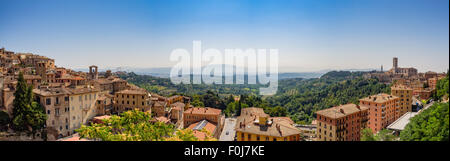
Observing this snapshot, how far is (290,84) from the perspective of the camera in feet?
256

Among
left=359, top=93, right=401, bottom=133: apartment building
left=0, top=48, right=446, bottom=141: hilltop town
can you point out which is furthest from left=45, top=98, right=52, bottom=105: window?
left=359, top=93, right=401, bottom=133: apartment building

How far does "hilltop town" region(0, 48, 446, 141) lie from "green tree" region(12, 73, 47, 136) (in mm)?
408

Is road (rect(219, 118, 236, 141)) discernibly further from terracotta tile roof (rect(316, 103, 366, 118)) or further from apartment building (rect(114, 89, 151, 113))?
terracotta tile roof (rect(316, 103, 366, 118))

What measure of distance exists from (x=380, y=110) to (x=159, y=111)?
1849cm

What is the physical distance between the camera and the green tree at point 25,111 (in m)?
14.3

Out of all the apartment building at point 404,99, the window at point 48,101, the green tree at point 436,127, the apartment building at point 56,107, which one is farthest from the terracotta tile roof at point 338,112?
the window at point 48,101

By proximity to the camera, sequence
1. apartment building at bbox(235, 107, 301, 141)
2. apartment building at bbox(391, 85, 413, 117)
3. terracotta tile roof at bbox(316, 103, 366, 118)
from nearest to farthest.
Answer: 1. apartment building at bbox(235, 107, 301, 141)
2. terracotta tile roof at bbox(316, 103, 366, 118)
3. apartment building at bbox(391, 85, 413, 117)

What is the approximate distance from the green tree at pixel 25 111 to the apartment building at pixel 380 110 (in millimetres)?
24270

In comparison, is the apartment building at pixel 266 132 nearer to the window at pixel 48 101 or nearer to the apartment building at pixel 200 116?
the apartment building at pixel 200 116

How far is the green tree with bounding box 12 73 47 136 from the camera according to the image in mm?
14273

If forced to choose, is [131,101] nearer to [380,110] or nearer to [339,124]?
[339,124]
